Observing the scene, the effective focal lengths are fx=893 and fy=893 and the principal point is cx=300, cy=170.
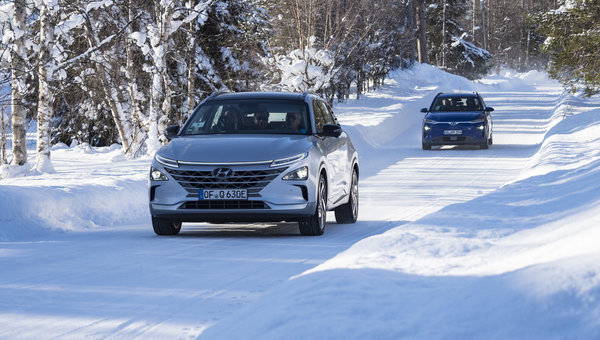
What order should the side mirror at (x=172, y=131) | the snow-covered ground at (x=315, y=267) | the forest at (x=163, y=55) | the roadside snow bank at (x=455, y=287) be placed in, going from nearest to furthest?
the roadside snow bank at (x=455, y=287)
the snow-covered ground at (x=315, y=267)
the side mirror at (x=172, y=131)
the forest at (x=163, y=55)

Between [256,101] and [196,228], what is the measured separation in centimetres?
178

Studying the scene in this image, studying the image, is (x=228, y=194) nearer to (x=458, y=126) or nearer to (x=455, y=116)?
(x=458, y=126)

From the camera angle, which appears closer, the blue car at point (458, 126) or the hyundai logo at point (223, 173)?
the hyundai logo at point (223, 173)

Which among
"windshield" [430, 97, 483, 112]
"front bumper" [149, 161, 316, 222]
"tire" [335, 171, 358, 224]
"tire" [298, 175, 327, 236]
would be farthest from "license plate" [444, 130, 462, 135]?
"front bumper" [149, 161, 316, 222]

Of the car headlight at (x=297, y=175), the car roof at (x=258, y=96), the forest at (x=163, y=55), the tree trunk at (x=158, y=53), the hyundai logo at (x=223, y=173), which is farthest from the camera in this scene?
the tree trunk at (x=158, y=53)

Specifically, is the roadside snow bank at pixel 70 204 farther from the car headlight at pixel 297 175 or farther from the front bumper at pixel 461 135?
the front bumper at pixel 461 135

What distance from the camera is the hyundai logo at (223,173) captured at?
9.61 meters

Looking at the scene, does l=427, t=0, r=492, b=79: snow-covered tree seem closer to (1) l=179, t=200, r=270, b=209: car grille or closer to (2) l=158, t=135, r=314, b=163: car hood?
(2) l=158, t=135, r=314, b=163: car hood

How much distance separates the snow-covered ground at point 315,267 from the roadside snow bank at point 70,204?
3 cm

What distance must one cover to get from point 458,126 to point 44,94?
11503mm

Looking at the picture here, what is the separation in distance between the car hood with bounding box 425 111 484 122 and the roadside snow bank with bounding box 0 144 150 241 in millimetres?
12866

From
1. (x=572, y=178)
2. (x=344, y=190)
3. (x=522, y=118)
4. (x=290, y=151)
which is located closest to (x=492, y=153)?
(x=572, y=178)

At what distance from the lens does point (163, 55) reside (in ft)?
74.3

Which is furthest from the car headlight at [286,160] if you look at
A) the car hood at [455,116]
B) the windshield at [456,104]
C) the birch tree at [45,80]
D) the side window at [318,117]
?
the windshield at [456,104]
